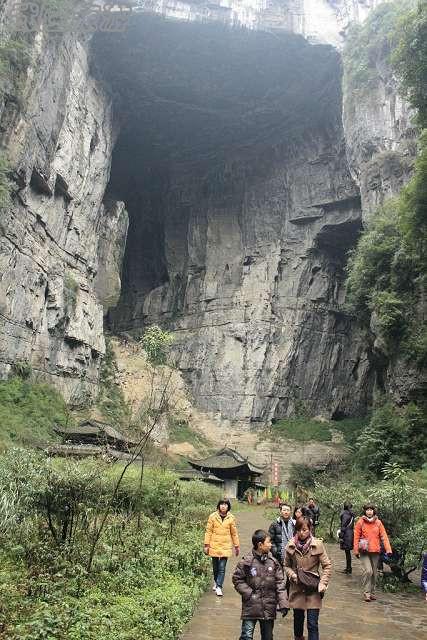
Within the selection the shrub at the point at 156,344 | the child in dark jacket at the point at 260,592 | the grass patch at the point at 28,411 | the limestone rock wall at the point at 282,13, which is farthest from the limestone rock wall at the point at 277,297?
the child in dark jacket at the point at 260,592

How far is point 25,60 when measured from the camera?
21844mm

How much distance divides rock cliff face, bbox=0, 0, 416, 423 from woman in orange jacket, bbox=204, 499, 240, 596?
58.9 feet

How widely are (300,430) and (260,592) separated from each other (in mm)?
30907

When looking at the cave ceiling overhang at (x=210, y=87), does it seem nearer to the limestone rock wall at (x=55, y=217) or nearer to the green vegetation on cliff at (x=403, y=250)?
the limestone rock wall at (x=55, y=217)

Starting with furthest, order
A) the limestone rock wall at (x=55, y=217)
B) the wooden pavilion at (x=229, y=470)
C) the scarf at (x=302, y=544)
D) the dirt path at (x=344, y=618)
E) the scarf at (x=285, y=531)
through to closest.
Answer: the wooden pavilion at (x=229, y=470), the limestone rock wall at (x=55, y=217), the scarf at (x=285, y=531), the dirt path at (x=344, y=618), the scarf at (x=302, y=544)

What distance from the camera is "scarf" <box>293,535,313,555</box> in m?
4.73

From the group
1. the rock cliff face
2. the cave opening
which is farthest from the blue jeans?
the cave opening

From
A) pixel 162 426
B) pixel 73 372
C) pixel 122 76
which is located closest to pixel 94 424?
pixel 73 372

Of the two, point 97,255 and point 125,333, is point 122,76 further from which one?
point 125,333

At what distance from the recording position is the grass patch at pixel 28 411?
18969 mm

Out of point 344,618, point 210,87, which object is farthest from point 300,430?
point 344,618

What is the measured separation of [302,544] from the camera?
4789mm

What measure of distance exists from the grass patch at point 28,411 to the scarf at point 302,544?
14548 mm

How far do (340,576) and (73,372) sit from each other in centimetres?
2084
